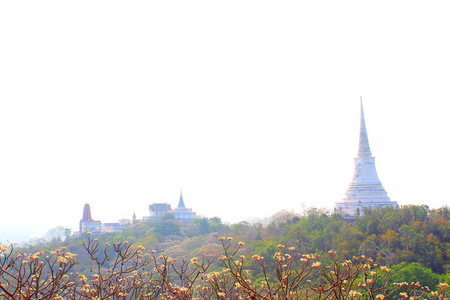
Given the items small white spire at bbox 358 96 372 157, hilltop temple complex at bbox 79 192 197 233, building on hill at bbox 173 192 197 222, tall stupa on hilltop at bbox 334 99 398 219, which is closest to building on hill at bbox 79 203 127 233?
hilltop temple complex at bbox 79 192 197 233

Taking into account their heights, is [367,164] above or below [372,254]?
above

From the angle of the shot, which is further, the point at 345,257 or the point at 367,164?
the point at 367,164

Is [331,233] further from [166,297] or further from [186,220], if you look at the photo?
[186,220]

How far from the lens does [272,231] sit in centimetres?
5666

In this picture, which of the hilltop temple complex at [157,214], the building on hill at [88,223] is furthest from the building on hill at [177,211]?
the building on hill at [88,223]

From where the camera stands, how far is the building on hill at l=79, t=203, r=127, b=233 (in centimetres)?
9212

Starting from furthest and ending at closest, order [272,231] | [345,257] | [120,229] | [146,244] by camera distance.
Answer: [120,229] < [146,244] < [272,231] < [345,257]

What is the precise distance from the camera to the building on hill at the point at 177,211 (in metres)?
106

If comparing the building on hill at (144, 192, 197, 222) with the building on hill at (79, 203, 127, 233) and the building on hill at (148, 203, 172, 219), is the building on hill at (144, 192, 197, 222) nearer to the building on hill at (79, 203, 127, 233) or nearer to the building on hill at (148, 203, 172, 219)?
the building on hill at (148, 203, 172, 219)

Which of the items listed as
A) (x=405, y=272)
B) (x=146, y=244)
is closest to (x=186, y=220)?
(x=146, y=244)

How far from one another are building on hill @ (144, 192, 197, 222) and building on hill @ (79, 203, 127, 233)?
1210cm

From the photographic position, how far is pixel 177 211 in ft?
350

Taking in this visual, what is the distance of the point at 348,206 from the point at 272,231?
952cm

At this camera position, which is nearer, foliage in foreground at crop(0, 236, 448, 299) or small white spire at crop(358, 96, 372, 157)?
foliage in foreground at crop(0, 236, 448, 299)
